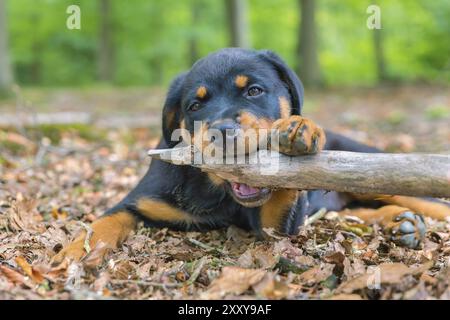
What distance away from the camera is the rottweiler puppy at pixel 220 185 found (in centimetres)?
378

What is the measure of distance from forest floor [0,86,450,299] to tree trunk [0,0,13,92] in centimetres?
596

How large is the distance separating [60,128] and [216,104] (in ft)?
16.7

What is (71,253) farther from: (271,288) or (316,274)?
(316,274)

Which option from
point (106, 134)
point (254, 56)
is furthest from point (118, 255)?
point (106, 134)

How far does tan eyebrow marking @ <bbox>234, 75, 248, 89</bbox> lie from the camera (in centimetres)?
396

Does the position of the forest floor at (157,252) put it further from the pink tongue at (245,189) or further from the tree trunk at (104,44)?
the tree trunk at (104,44)

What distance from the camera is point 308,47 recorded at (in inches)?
682

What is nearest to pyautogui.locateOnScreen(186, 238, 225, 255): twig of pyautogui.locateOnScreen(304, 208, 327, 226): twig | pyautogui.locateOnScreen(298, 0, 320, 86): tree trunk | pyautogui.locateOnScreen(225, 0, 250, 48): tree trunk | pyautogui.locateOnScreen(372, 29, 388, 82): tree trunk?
pyautogui.locateOnScreen(304, 208, 327, 226): twig

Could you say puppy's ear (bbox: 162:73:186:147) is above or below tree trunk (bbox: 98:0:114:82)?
below

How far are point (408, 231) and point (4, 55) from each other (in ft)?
41.7

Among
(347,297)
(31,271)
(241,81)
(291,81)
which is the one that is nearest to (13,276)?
(31,271)

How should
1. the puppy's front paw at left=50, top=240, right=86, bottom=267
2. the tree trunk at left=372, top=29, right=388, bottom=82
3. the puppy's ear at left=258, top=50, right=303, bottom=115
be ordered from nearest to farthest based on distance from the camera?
the puppy's front paw at left=50, top=240, right=86, bottom=267 → the puppy's ear at left=258, top=50, right=303, bottom=115 → the tree trunk at left=372, top=29, right=388, bottom=82

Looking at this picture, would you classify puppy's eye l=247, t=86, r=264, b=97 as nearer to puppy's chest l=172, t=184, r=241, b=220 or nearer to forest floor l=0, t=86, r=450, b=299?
puppy's chest l=172, t=184, r=241, b=220

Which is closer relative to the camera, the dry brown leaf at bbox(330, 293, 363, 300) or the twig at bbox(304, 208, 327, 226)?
the dry brown leaf at bbox(330, 293, 363, 300)
